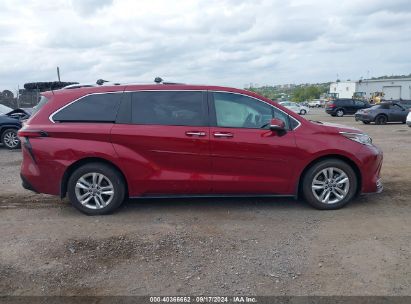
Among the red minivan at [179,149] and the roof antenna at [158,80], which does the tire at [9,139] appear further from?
the roof antenna at [158,80]

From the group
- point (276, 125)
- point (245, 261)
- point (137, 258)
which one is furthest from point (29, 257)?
point (276, 125)

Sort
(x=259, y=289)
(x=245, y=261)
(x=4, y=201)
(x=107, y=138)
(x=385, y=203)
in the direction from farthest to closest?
(x=4, y=201), (x=385, y=203), (x=107, y=138), (x=245, y=261), (x=259, y=289)

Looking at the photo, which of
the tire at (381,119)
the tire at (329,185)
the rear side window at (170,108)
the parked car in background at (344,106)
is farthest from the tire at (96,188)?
the parked car in background at (344,106)

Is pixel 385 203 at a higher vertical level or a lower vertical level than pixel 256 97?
lower

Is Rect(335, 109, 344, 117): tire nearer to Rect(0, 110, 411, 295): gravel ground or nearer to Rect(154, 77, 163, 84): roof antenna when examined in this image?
Rect(0, 110, 411, 295): gravel ground

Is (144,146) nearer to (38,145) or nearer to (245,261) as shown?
(38,145)

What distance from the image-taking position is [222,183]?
5.72 m

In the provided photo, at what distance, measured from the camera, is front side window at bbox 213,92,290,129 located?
5.75 meters

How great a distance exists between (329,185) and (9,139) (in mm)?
10824

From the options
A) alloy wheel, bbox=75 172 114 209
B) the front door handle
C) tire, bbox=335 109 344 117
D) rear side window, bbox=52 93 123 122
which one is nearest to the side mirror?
the front door handle

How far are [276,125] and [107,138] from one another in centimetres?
229

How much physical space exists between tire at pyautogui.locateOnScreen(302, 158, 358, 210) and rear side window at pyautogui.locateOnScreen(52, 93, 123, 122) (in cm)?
285

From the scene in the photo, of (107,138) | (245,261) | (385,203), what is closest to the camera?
(245,261)

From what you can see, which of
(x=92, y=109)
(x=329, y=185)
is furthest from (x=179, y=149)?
(x=329, y=185)
